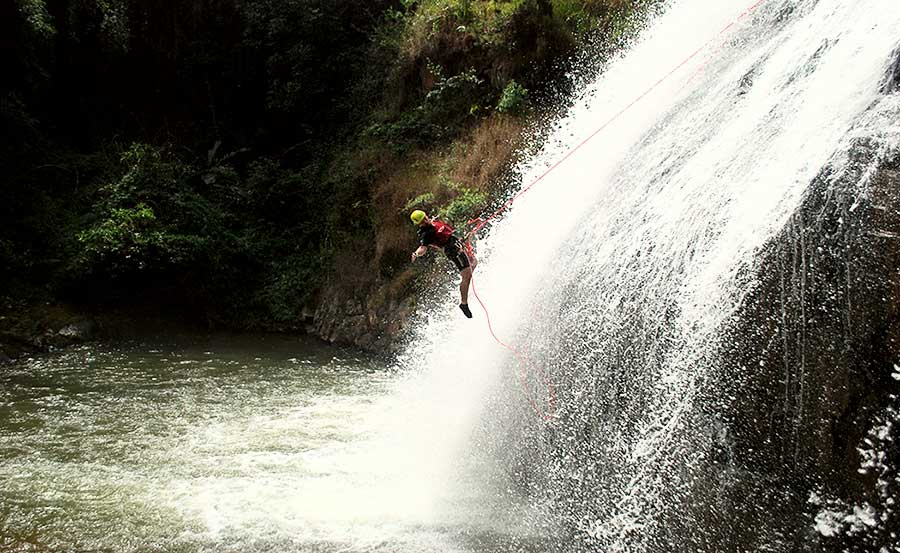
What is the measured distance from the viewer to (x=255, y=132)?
16594 mm

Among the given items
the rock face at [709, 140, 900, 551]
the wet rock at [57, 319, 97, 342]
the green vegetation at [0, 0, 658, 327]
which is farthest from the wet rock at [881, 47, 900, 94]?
the wet rock at [57, 319, 97, 342]

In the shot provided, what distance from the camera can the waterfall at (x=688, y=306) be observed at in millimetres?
4176

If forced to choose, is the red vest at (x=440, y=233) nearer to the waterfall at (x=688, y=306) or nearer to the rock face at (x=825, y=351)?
the waterfall at (x=688, y=306)

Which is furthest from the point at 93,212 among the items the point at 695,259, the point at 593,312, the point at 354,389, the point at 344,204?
the point at 695,259

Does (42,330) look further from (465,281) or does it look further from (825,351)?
(825,351)

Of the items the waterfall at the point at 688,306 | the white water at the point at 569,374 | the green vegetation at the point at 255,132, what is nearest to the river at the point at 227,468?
the white water at the point at 569,374

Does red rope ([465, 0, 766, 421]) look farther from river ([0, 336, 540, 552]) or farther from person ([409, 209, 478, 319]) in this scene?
river ([0, 336, 540, 552])

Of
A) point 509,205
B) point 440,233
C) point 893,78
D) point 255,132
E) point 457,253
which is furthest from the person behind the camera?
point 255,132

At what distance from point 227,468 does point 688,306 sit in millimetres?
4219

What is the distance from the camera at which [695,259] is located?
4.70m

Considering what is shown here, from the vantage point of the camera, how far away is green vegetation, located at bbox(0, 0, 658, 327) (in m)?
11.9

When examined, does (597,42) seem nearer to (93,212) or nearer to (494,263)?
(494,263)

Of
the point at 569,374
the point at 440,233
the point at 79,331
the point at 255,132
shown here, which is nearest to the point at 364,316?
the point at 79,331

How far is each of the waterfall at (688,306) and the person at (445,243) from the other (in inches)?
26.6
